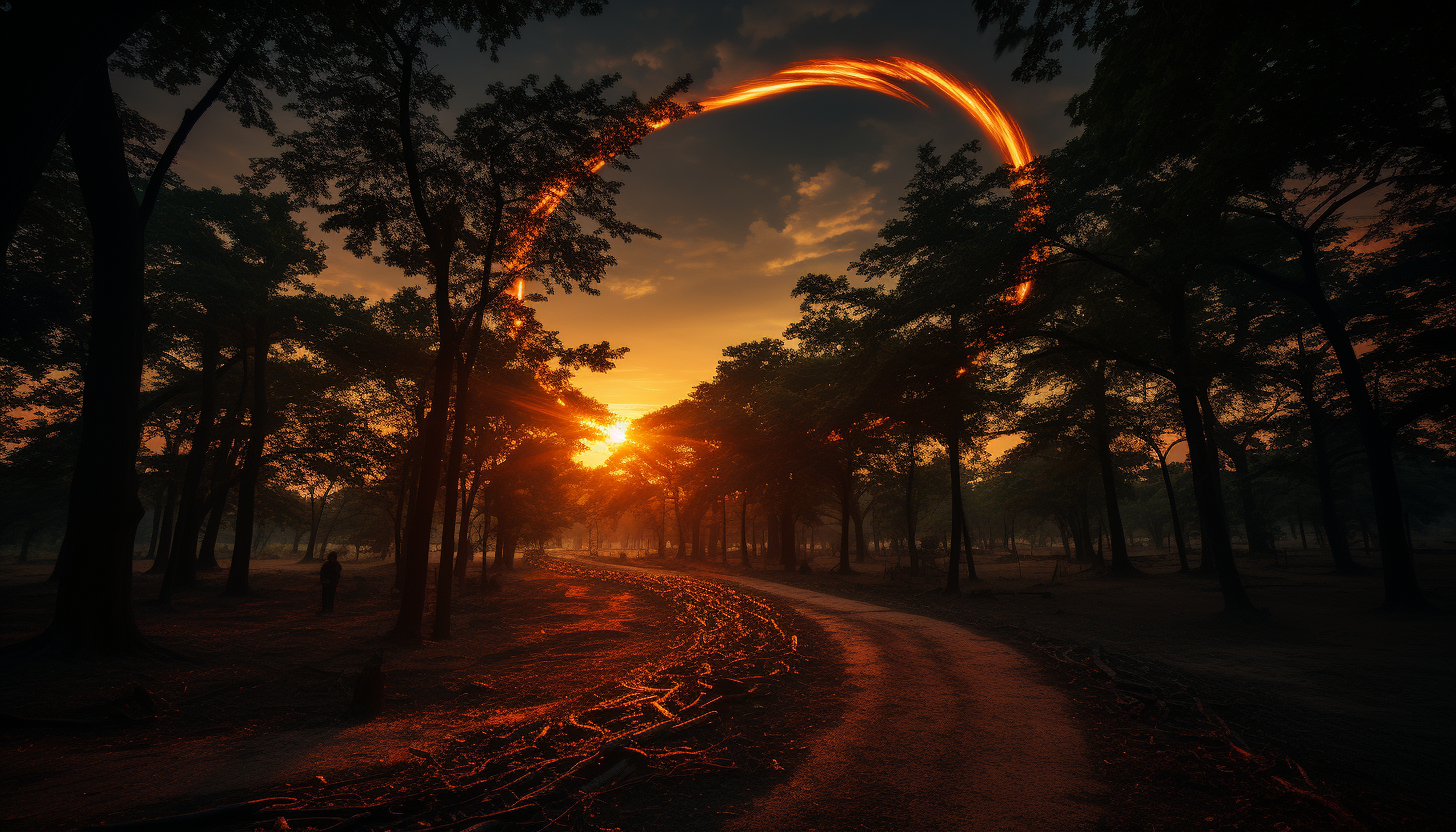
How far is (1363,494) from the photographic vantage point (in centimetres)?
5241

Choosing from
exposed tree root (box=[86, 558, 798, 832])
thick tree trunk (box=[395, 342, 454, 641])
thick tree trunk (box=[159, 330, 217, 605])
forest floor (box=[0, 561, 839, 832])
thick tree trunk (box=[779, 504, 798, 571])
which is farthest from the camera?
thick tree trunk (box=[779, 504, 798, 571])

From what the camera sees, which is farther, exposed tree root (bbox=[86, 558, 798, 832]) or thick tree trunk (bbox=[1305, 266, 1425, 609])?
thick tree trunk (bbox=[1305, 266, 1425, 609])

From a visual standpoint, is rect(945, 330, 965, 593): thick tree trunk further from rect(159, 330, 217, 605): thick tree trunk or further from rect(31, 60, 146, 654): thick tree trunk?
rect(159, 330, 217, 605): thick tree trunk

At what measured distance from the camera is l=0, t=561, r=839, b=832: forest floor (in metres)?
4.29

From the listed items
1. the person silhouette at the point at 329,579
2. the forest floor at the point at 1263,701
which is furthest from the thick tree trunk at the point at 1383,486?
the person silhouette at the point at 329,579

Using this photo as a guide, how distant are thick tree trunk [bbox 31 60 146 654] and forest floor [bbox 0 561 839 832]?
2.76ft

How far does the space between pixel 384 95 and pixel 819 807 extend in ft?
51.7

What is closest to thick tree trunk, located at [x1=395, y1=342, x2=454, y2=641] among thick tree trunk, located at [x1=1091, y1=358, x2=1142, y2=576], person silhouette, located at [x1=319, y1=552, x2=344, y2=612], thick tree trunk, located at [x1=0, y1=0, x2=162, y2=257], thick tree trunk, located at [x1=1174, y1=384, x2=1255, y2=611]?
person silhouette, located at [x1=319, y1=552, x2=344, y2=612]

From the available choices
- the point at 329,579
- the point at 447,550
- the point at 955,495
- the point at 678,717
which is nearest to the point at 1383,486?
the point at 955,495

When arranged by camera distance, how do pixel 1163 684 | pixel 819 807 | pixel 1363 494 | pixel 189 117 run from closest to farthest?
pixel 819 807
pixel 1163 684
pixel 189 117
pixel 1363 494

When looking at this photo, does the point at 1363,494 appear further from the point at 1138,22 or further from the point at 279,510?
the point at 279,510

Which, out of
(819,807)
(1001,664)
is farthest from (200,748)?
(1001,664)

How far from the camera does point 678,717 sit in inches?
258

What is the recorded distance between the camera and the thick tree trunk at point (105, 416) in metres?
8.98
